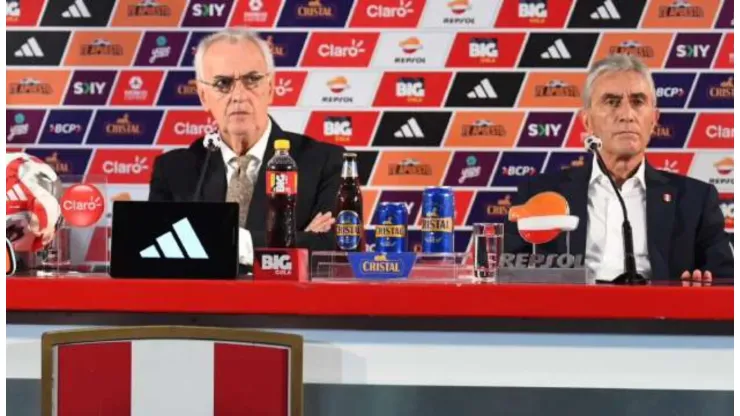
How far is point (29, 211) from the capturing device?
228cm

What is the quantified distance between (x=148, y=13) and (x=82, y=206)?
6.64 ft

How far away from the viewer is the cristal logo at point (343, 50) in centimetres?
408

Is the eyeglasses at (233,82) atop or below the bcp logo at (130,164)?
atop

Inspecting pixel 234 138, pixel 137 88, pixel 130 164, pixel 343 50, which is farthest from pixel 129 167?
pixel 343 50

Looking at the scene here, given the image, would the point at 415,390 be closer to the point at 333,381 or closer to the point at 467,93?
the point at 333,381

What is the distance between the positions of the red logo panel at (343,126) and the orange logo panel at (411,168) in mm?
123

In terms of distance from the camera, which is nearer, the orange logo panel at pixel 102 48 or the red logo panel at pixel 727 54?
the red logo panel at pixel 727 54

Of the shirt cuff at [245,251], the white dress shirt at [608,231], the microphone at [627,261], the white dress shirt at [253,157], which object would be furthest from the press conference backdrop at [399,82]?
the microphone at [627,261]

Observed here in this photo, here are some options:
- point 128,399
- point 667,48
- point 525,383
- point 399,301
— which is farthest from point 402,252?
point 667,48

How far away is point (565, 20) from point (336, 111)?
1000 mm

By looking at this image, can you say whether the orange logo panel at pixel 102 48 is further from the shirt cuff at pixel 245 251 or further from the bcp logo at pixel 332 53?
the shirt cuff at pixel 245 251

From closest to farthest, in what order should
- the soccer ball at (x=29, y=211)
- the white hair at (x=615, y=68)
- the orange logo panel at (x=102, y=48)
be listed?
1. the soccer ball at (x=29, y=211)
2. the white hair at (x=615, y=68)
3. the orange logo panel at (x=102, y=48)

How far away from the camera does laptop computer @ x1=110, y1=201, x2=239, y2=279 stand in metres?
2.02

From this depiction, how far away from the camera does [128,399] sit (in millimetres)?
1756
